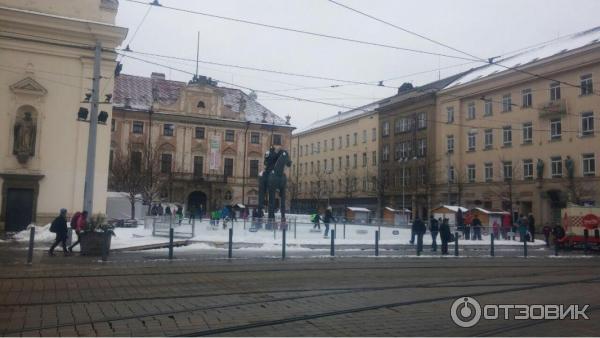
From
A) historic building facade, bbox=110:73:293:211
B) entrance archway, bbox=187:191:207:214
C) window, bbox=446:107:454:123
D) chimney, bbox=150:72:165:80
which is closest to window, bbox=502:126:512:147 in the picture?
window, bbox=446:107:454:123

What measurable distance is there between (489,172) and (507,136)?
4390 millimetres

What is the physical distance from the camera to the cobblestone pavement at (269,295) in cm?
785

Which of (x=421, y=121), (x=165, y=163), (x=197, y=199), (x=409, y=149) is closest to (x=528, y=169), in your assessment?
(x=421, y=121)

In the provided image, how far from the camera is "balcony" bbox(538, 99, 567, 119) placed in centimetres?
5109

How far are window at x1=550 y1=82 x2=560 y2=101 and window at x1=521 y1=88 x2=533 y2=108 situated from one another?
225 centimetres

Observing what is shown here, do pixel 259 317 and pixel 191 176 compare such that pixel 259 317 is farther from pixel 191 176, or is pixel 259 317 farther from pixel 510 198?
pixel 191 176

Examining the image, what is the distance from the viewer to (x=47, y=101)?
115ft

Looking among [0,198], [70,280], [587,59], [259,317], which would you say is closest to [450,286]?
[259,317]

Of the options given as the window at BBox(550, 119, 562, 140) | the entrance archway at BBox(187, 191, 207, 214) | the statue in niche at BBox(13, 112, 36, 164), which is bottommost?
the entrance archway at BBox(187, 191, 207, 214)

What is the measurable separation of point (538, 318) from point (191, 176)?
66.7 m

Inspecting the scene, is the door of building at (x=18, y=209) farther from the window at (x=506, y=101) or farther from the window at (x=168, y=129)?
the window at (x=506, y=101)

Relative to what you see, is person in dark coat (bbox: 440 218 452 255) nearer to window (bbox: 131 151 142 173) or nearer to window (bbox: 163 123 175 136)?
window (bbox: 131 151 142 173)

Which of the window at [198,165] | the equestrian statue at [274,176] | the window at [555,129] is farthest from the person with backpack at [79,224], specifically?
the window at [198,165]

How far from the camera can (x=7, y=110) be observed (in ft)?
112
